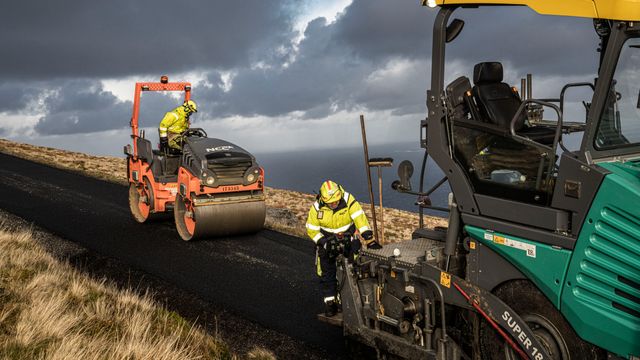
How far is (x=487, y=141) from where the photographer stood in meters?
4.99

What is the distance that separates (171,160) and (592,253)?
1106 centimetres

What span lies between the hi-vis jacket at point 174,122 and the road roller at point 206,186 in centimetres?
28

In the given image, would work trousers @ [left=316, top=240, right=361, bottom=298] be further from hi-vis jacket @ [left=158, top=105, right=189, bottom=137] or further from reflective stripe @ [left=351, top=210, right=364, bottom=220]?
hi-vis jacket @ [left=158, top=105, right=189, bottom=137]

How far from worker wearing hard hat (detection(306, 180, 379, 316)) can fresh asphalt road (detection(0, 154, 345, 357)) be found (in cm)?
87

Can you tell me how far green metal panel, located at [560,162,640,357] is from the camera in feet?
13.1

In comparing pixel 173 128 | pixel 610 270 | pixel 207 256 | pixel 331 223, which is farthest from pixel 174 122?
pixel 610 270

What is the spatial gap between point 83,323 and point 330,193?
136 inches

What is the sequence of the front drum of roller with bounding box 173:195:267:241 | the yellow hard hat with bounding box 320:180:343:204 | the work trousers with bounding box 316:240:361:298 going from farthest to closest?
1. the front drum of roller with bounding box 173:195:267:241
2. the work trousers with bounding box 316:240:361:298
3. the yellow hard hat with bounding box 320:180:343:204

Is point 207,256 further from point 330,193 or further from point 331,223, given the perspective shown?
point 330,193

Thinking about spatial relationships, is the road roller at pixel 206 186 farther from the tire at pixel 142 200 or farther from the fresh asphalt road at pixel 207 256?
the fresh asphalt road at pixel 207 256

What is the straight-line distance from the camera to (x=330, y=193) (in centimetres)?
743

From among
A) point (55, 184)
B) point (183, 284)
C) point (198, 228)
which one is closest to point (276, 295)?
point (183, 284)

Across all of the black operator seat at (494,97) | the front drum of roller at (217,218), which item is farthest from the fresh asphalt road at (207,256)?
the black operator seat at (494,97)

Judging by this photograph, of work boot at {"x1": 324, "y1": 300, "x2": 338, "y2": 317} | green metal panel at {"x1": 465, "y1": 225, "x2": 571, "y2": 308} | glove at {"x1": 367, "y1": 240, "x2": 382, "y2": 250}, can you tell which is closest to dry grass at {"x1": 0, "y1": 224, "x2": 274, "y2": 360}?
work boot at {"x1": 324, "y1": 300, "x2": 338, "y2": 317}
